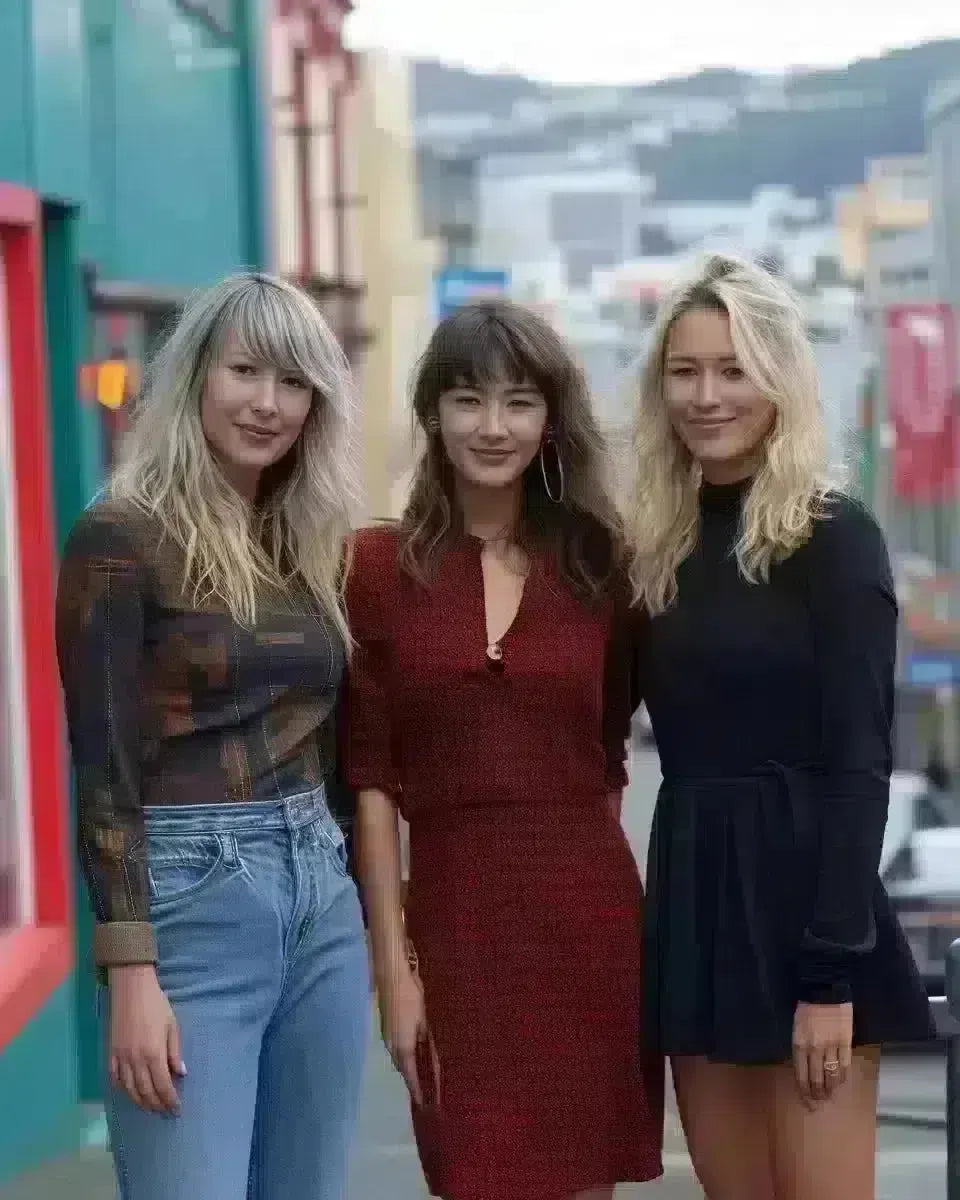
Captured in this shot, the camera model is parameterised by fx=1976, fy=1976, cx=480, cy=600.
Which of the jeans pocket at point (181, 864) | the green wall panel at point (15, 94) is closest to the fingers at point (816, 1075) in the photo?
the jeans pocket at point (181, 864)

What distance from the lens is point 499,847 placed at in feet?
8.23

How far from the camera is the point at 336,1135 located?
2340 mm

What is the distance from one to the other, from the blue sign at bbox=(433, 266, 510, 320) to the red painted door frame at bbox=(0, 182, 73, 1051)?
75.4 inches

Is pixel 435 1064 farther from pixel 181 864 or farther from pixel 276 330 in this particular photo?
pixel 276 330

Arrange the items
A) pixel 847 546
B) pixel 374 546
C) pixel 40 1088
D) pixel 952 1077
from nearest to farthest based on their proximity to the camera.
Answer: pixel 952 1077, pixel 847 546, pixel 374 546, pixel 40 1088

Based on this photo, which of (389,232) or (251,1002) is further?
(389,232)

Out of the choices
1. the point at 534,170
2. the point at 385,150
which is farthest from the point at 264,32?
the point at 534,170

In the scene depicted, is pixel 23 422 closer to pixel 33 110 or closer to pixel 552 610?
pixel 33 110

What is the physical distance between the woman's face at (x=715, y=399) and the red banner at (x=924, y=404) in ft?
10.9

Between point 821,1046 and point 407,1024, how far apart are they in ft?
1.72

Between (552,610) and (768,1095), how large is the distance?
0.67 m

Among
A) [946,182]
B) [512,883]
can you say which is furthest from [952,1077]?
[946,182]

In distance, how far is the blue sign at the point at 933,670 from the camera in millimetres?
5781

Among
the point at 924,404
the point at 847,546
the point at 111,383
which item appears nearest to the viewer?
the point at 847,546
